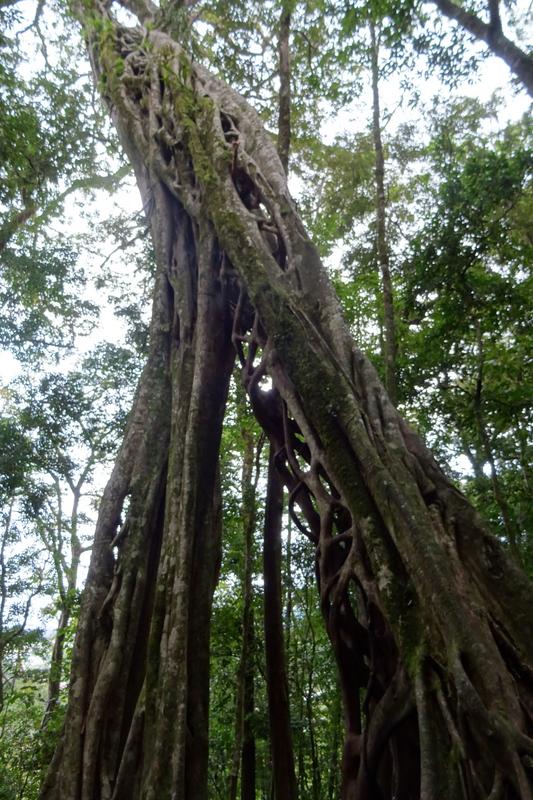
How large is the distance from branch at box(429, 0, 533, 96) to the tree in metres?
1.74

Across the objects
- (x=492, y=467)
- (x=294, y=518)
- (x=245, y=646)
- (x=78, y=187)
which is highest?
(x=78, y=187)

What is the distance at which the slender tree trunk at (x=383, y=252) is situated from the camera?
14.1 feet

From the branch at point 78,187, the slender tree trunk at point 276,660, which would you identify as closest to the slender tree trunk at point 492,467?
the slender tree trunk at point 276,660

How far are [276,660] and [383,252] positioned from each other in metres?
3.24

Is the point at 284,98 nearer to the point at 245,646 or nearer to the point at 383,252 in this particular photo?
the point at 383,252

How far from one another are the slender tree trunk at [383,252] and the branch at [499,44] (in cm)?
87

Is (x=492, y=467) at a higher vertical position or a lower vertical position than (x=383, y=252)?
lower

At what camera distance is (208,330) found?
3.36 meters

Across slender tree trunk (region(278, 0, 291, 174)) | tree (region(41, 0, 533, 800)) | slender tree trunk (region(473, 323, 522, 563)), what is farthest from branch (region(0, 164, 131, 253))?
slender tree trunk (region(473, 323, 522, 563))

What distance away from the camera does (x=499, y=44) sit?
409 centimetres

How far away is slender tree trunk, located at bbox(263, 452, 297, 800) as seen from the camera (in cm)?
323

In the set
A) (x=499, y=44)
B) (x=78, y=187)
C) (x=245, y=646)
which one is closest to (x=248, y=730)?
(x=245, y=646)

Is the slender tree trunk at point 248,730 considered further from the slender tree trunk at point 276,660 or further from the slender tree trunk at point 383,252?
the slender tree trunk at point 383,252

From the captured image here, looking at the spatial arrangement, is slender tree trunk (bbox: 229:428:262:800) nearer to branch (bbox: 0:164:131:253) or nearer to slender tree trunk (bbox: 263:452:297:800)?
slender tree trunk (bbox: 263:452:297:800)
